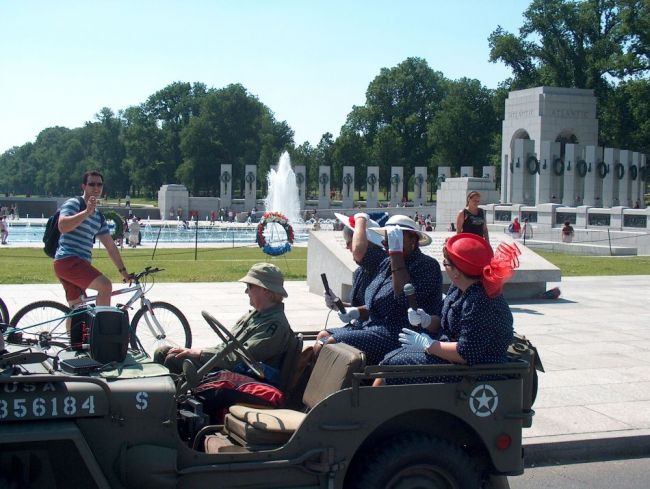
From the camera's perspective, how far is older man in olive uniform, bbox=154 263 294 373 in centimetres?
529

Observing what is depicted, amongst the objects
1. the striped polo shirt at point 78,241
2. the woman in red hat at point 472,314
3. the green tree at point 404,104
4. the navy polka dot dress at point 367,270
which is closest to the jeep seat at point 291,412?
the woman in red hat at point 472,314

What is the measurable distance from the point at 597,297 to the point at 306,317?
6523mm

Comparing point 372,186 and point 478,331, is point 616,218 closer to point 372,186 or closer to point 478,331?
point 478,331

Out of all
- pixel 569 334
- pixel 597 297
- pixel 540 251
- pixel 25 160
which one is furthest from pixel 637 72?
pixel 25 160

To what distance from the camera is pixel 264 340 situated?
5270mm

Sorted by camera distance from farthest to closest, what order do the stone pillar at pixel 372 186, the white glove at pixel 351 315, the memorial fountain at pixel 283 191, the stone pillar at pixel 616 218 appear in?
the stone pillar at pixel 372 186 → the memorial fountain at pixel 283 191 → the stone pillar at pixel 616 218 → the white glove at pixel 351 315

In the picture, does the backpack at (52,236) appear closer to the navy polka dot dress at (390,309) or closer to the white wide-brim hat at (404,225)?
the white wide-brim hat at (404,225)

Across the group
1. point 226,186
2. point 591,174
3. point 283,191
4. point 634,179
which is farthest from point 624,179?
point 226,186

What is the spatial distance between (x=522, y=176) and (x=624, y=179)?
25.0ft

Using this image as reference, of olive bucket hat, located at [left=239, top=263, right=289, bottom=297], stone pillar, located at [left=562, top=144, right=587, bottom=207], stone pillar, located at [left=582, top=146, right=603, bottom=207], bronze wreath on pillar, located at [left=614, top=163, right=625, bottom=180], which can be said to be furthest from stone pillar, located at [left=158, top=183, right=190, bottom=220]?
olive bucket hat, located at [left=239, top=263, right=289, bottom=297]

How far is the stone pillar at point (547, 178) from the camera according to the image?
60375 mm

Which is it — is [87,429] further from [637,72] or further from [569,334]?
[637,72]

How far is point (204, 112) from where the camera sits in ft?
356

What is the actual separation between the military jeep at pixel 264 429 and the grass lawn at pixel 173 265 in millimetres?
13823
